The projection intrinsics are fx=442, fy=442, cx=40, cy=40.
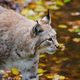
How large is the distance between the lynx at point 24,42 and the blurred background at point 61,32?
143 centimetres

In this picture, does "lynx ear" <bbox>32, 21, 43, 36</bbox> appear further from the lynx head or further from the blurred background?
the blurred background

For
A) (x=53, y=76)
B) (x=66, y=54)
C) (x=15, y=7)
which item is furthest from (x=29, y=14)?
(x=53, y=76)

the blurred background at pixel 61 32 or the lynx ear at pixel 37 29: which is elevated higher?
the lynx ear at pixel 37 29

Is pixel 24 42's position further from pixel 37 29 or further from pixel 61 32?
pixel 61 32

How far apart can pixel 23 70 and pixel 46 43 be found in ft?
2.30

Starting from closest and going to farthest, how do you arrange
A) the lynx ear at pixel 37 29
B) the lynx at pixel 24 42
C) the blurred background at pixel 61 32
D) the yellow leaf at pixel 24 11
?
the lynx ear at pixel 37 29 < the lynx at pixel 24 42 < the blurred background at pixel 61 32 < the yellow leaf at pixel 24 11

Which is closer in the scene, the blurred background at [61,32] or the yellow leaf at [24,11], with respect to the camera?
the blurred background at [61,32]

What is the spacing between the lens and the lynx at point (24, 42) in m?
6.81

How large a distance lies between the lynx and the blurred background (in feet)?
4.70

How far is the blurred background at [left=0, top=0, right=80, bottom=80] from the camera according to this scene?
342 inches

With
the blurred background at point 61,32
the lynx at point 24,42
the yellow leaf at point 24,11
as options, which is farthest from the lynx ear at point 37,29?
A: the yellow leaf at point 24,11

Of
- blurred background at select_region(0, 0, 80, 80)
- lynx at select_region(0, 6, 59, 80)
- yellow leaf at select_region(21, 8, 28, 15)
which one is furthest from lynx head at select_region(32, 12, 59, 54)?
yellow leaf at select_region(21, 8, 28, 15)

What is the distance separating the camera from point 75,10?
36.8 feet

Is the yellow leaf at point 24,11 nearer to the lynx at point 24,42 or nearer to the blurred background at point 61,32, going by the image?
the blurred background at point 61,32
